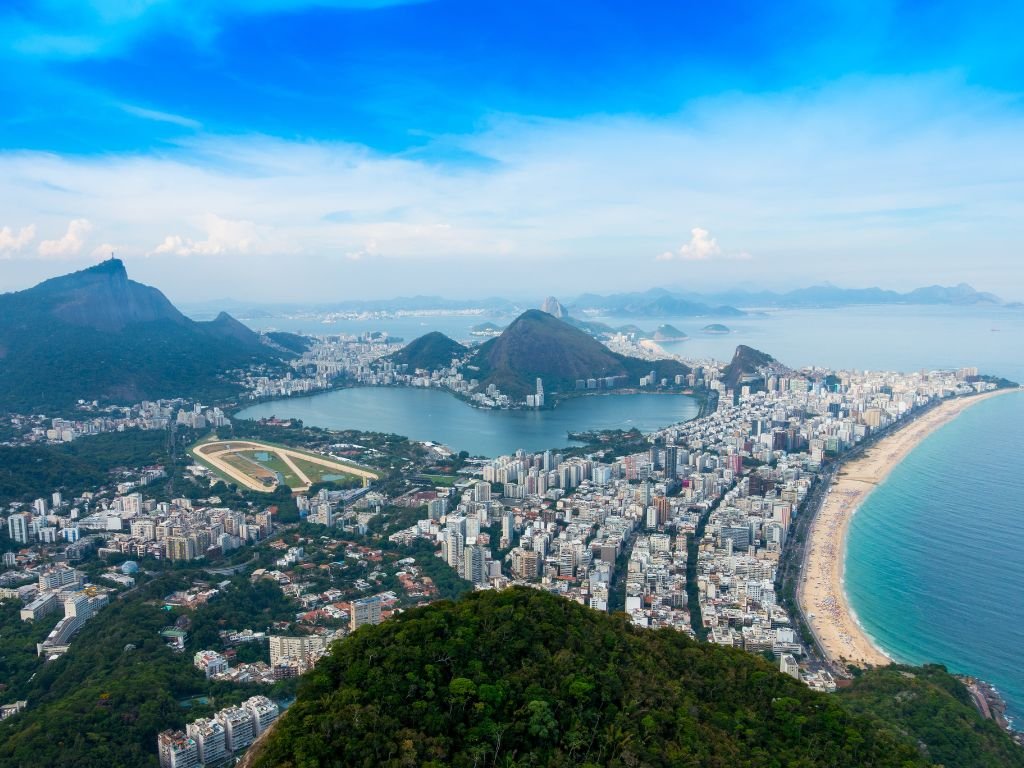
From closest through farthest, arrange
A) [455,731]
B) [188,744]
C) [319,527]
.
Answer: [455,731] < [188,744] < [319,527]

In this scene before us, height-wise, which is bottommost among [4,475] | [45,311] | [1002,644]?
[1002,644]

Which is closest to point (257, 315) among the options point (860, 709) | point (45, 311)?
point (45, 311)

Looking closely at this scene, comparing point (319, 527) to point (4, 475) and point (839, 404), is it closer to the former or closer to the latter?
point (4, 475)

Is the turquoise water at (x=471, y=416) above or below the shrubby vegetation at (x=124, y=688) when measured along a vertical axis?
above

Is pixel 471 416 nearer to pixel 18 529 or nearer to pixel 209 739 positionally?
pixel 18 529

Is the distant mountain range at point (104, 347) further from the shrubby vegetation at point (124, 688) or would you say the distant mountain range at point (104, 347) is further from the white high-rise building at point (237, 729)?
the white high-rise building at point (237, 729)

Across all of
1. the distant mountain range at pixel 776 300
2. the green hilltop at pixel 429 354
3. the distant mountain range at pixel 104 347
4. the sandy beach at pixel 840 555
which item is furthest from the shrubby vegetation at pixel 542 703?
the distant mountain range at pixel 776 300
